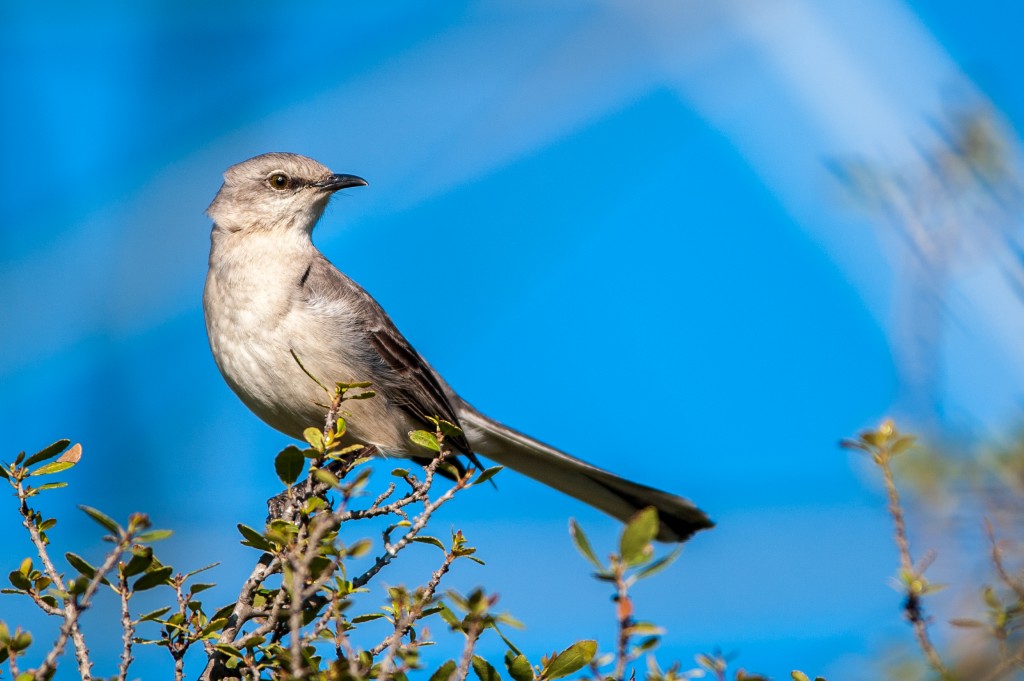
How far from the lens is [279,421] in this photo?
498cm

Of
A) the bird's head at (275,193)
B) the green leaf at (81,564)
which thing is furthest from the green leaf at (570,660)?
the bird's head at (275,193)

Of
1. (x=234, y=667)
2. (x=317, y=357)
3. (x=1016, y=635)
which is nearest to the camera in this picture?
(x=1016, y=635)

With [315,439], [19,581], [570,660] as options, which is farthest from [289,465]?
[570,660]

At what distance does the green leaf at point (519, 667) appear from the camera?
236 centimetres

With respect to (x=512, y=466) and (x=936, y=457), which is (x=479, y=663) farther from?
(x=512, y=466)

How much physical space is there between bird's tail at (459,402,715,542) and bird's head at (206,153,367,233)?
1599 mm

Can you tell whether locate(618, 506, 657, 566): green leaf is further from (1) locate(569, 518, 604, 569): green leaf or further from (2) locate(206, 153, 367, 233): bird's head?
(2) locate(206, 153, 367, 233): bird's head

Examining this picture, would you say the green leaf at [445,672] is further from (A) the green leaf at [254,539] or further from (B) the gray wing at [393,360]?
(B) the gray wing at [393,360]

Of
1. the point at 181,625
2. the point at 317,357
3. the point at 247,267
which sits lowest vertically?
the point at 181,625

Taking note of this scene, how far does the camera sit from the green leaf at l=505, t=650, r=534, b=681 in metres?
2.36

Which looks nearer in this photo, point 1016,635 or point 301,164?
point 1016,635

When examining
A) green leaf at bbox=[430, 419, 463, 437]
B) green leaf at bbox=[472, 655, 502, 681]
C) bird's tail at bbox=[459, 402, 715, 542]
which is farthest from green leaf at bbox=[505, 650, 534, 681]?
bird's tail at bbox=[459, 402, 715, 542]

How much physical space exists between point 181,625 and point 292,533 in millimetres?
377

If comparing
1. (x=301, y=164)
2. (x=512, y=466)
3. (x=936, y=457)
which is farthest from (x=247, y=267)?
(x=936, y=457)
